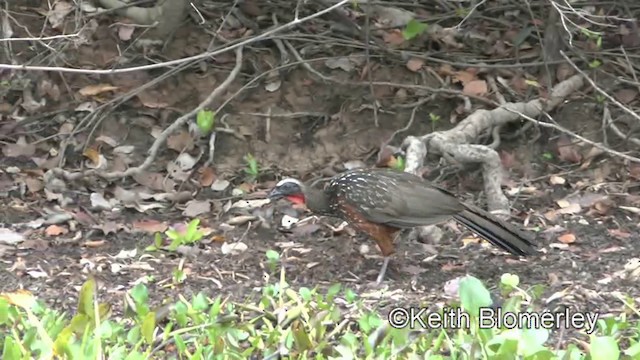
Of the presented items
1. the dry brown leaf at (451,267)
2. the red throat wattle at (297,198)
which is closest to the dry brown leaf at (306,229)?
the red throat wattle at (297,198)

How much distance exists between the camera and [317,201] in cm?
555

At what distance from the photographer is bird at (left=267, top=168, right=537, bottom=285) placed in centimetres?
519

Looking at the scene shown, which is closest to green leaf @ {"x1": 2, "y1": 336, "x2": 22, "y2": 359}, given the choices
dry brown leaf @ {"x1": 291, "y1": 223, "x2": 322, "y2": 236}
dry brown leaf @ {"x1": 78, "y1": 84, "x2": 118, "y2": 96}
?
dry brown leaf @ {"x1": 291, "y1": 223, "x2": 322, "y2": 236}

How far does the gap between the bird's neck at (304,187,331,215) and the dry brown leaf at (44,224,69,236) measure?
1.44 meters

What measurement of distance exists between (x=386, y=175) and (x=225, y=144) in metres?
1.90

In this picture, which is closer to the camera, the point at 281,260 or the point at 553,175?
the point at 281,260

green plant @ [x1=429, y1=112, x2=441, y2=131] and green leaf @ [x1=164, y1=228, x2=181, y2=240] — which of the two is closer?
green leaf @ [x1=164, y1=228, x2=181, y2=240]

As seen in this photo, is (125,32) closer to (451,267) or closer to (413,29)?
(413,29)

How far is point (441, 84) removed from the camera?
23.5 feet

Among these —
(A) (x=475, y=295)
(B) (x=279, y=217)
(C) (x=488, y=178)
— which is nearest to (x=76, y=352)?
(A) (x=475, y=295)

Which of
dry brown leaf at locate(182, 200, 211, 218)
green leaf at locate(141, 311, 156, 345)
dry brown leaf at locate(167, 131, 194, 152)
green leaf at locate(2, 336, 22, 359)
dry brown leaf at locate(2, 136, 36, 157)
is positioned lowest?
dry brown leaf at locate(2, 136, 36, 157)

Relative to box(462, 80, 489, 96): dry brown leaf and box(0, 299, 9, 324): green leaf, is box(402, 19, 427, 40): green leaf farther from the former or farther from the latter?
box(0, 299, 9, 324): green leaf

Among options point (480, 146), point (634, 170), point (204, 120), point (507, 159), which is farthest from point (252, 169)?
point (634, 170)

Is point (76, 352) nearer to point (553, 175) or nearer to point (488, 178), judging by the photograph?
point (488, 178)
